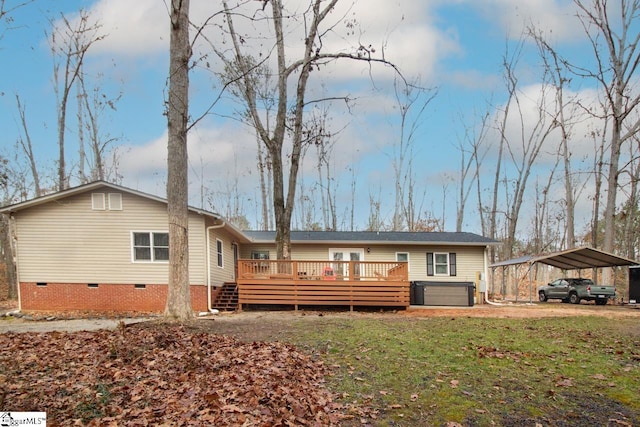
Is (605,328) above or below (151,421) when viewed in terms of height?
below

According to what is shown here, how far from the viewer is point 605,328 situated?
393 inches

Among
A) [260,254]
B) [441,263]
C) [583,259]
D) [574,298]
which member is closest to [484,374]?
[441,263]

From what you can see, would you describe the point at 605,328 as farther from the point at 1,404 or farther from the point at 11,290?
the point at 11,290

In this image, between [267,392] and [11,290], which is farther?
[11,290]

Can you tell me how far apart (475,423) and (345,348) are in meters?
3.24

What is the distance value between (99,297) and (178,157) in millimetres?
7794

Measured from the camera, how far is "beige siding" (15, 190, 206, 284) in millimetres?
15430

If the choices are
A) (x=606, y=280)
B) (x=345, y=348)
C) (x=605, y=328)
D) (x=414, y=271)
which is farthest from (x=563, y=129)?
(x=345, y=348)

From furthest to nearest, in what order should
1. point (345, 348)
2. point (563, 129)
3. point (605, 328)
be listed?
point (563, 129), point (605, 328), point (345, 348)

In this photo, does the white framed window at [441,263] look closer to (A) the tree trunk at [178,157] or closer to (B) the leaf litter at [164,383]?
(A) the tree trunk at [178,157]

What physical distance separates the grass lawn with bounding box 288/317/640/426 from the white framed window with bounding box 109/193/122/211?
950 centimetres

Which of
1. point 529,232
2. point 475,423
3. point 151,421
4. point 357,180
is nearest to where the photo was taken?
point 151,421

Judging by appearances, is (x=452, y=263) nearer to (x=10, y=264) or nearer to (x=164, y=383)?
(x=164, y=383)

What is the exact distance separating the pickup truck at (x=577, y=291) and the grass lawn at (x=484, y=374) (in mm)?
11705
